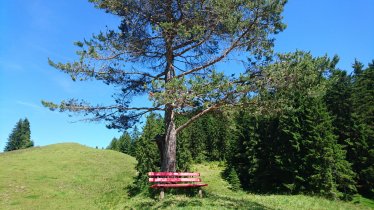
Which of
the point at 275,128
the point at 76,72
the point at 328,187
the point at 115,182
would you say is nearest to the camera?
the point at 76,72

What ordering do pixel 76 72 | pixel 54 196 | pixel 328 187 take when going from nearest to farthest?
1. pixel 76 72
2. pixel 54 196
3. pixel 328 187

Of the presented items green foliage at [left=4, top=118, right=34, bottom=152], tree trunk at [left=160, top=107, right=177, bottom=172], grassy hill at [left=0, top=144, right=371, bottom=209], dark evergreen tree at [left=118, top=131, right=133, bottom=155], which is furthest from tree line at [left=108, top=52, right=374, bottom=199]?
green foliage at [left=4, top=118, right=34, bottom=152]

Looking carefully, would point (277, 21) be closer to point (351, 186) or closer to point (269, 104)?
point (269, 104)

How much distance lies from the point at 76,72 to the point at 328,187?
27.0 meters

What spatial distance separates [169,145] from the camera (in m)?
15.4

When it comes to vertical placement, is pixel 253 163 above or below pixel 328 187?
above

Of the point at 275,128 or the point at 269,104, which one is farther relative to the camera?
the point at 275,128

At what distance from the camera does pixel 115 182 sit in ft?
127

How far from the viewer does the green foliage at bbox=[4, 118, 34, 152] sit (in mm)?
115431

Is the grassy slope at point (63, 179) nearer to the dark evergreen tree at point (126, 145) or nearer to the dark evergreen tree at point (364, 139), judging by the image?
the dark evergreen tree at point (364, 139)

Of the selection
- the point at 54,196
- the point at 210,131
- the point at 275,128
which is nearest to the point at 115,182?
the point at 54,196

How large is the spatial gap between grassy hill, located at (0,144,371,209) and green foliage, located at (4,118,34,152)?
62807 millimetres

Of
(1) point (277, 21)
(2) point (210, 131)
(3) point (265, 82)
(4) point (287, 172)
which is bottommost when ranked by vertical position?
(4) point (287, 172)

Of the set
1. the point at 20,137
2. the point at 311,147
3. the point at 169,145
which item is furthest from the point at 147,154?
the point at 20,137
